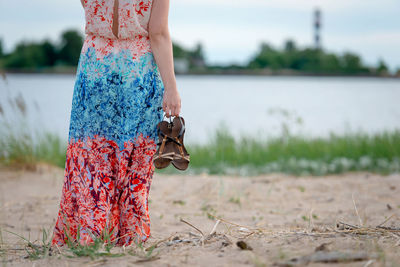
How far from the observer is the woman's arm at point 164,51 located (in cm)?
268

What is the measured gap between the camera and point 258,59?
125ft

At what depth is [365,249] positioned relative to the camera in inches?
87.2

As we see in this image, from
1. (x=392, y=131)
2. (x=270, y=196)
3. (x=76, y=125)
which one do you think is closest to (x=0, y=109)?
(x=76, y=125)

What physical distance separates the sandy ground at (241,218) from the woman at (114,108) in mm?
328

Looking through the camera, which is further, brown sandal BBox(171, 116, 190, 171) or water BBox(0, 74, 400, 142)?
water BBox(0, 74, 400, 142)

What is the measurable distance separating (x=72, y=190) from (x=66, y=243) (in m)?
0.30

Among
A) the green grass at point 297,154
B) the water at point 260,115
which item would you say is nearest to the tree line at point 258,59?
the water at point 260,115

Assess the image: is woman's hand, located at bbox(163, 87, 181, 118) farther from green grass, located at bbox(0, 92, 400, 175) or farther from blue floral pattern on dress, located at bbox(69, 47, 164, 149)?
green grass, located at bbox(0, 92, 400, 175)

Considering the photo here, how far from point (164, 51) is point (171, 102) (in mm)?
290

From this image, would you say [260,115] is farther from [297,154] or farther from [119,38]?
[119,38]

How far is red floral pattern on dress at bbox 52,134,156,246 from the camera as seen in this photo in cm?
278

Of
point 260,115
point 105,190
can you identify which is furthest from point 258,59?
point 105,190

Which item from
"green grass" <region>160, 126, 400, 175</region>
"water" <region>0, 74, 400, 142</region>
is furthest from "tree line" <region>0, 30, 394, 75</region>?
"green grass" <region>160, 126, 400, 175</region>

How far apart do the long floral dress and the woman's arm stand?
6 cm
